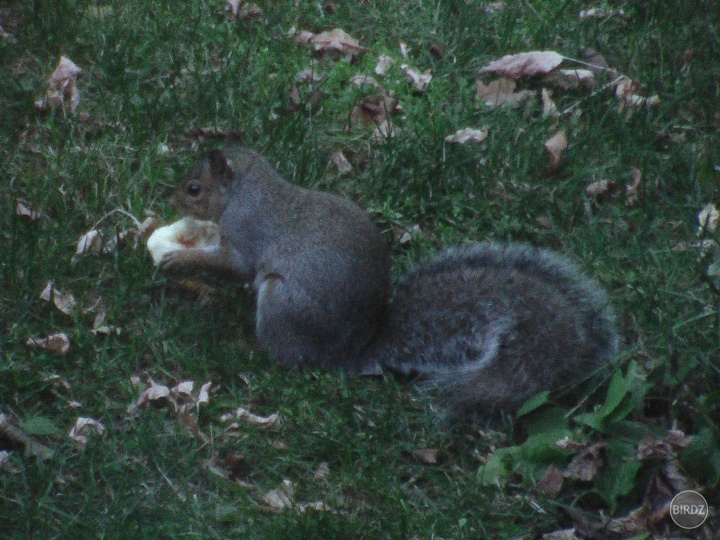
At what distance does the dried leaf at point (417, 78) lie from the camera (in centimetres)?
461

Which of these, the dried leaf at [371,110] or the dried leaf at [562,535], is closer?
the dried leaf at [562,535]

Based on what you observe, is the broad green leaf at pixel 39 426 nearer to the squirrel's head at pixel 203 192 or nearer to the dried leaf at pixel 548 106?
the squirrel's head at pixel 203 192

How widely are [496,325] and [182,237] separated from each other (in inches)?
52.1

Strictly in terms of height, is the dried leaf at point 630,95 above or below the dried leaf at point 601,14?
below

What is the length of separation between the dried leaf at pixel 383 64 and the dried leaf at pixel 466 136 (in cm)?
60

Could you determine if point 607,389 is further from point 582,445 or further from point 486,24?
point 486,24

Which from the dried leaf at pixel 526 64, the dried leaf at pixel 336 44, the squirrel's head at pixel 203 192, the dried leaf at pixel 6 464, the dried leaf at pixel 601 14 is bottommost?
the dried leaf at pixel 6 464

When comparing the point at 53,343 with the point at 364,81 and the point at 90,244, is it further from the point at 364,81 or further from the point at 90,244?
the point at 364,81

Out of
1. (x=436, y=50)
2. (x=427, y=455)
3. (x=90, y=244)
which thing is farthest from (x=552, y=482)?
(x=436, y=50)

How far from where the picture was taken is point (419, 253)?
394cm

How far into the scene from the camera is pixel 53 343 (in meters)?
3.41

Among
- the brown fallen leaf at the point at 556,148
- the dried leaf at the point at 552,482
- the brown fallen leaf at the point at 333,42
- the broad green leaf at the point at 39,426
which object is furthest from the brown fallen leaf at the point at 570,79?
the broad green leaf at the point at 39,426

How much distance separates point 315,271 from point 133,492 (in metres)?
0.99

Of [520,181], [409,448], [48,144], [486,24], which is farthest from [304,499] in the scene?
[486,24]
